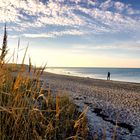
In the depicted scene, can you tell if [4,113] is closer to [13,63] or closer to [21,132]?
[21,132]

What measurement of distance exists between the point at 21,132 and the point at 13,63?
90 cm

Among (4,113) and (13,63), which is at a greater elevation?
(13,63)

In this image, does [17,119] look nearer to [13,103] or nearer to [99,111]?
[13,103]

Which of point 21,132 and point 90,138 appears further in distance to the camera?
point 90,138

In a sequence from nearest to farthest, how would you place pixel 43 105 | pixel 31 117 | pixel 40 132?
pixel 31 117 → pixel 40 132 → pixel 43 105

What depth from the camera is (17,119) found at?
3.57 meters

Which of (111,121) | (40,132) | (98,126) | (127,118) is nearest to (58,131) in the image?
(40,132)

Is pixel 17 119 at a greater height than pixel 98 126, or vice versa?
pixel 17 119

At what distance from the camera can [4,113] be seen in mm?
3836

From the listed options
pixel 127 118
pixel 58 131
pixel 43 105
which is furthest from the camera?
pixel 127 118

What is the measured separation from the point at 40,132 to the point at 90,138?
3.37 ft

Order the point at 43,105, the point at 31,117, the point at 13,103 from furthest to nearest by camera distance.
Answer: the point at 43,105 → the point at 31,117 → the point at 13,103

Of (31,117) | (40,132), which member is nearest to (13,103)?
(31,117)

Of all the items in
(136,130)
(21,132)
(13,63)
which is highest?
(13,63)
